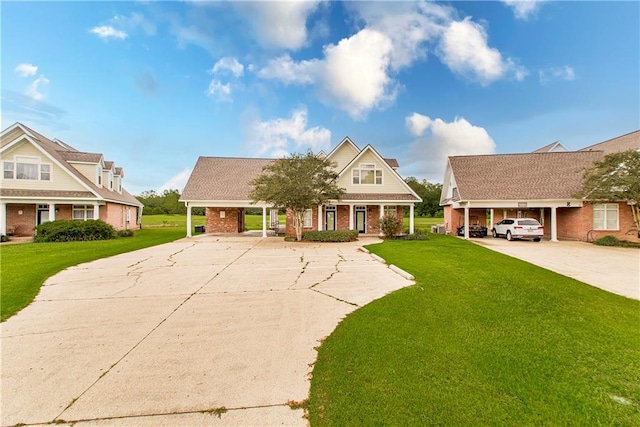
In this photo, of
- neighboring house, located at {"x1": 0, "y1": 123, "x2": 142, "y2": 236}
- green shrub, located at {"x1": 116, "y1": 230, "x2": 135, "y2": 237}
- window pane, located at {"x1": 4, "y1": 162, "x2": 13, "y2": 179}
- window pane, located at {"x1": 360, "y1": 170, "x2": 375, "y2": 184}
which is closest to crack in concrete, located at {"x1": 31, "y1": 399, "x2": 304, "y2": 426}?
window pane, located at {"x1": 360, "y1": 170, "x2": 375, "y2": 184}

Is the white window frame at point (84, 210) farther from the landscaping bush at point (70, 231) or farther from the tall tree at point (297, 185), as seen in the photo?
the tall tree at point (297, 185)

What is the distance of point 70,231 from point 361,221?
20.7m

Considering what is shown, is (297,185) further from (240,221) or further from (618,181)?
(618,181)

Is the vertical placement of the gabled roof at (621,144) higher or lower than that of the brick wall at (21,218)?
higher

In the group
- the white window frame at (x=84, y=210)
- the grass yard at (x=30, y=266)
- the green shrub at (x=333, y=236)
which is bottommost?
the grass yard at (x=30, y=266)

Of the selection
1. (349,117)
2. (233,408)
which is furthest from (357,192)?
(233,408)

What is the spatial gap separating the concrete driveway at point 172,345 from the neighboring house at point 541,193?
57.6ft

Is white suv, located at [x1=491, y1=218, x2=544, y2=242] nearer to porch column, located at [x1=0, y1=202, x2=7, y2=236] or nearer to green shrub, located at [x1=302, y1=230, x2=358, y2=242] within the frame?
green shrub, located at [x1=302, y1=230, x2=358, y2=242]

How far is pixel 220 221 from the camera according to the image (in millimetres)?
25172

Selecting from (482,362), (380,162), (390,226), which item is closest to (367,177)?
(380,162)

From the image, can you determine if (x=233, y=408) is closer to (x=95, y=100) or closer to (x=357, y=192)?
(x=357, y=192)

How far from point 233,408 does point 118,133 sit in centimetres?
2887

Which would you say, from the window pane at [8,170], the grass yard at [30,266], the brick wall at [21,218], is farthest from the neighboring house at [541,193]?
the brick wall at [21,218]

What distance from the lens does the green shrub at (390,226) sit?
1939 centimetres
